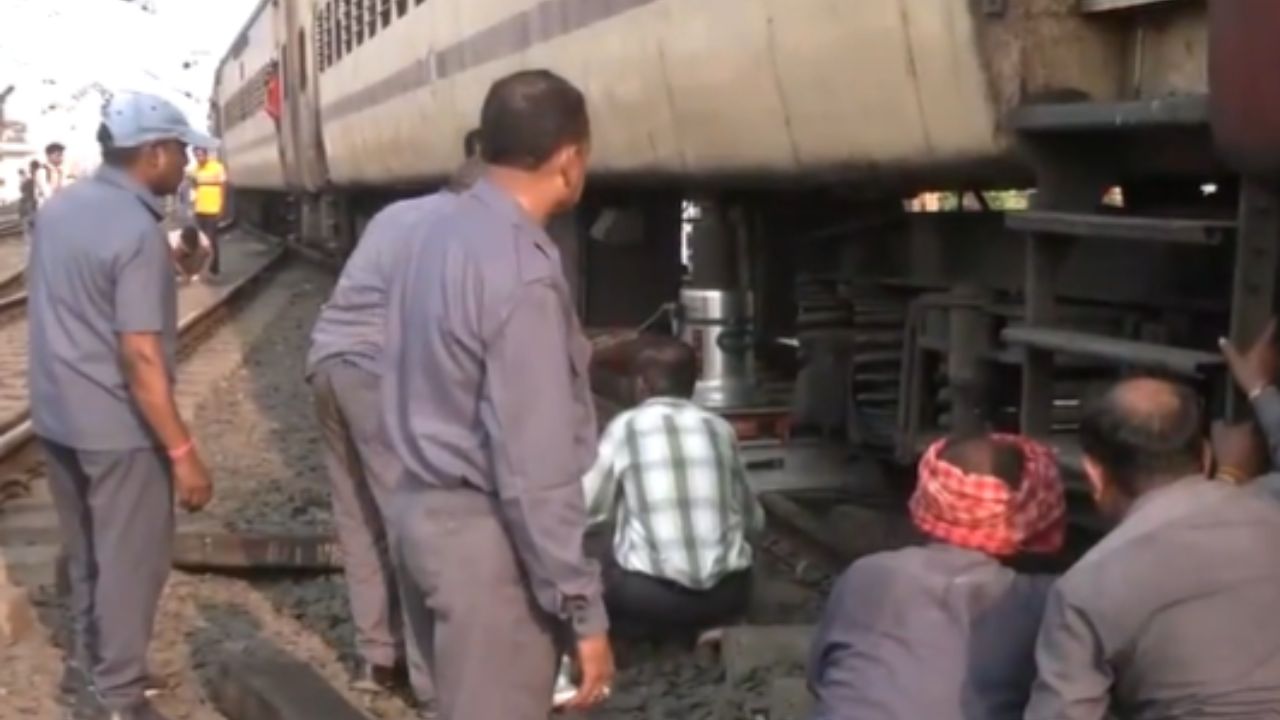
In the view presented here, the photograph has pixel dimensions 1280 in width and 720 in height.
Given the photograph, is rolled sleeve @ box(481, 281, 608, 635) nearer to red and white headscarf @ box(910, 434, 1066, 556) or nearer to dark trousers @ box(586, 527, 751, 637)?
red and white headscarf @ box(910, 434, 1066, 556)

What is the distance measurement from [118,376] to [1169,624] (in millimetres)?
2947

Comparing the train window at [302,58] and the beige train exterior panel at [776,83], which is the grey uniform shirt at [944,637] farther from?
the train window at [302,58]

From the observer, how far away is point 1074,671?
320 centimetres

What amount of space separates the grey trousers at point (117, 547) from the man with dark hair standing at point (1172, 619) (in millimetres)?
2811

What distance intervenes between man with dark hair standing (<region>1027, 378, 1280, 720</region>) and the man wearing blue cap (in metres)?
2.65

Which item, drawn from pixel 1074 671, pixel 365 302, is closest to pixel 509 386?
pixel 1074 671

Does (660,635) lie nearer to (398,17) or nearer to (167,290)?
(167,290)

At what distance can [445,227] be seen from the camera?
12.4 ft

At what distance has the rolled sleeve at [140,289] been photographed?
527 cm

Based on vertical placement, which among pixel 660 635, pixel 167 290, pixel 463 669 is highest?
pixel 167 290

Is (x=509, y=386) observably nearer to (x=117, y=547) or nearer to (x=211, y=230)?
(x=117, y=547)

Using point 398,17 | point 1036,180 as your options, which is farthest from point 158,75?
point 1036,180

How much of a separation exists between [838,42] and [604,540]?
56.7 inches

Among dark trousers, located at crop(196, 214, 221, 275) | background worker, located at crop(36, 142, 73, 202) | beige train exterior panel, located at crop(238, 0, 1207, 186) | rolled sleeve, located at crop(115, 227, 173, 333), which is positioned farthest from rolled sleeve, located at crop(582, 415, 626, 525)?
background worker, located at crop(36, 142, 73, 202)
